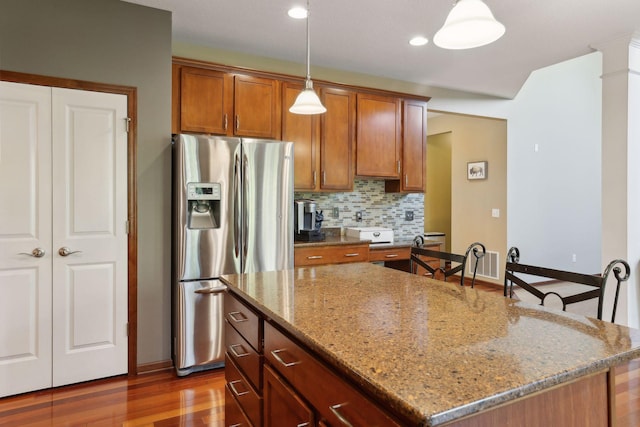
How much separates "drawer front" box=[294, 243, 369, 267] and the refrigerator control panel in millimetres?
895

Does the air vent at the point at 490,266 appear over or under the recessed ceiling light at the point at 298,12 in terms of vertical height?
under

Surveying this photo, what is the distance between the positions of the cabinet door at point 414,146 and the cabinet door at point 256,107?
1482mm

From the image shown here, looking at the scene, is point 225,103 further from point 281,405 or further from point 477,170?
point 477,170

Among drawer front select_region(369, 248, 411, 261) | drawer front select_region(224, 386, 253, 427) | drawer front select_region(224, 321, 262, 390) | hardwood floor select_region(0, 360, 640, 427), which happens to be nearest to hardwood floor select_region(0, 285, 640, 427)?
hardwood floor select_region(0, 360, 640, 427)

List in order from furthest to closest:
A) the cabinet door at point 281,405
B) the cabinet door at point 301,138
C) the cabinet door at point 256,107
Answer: the cabinet door at point 301,138, the cabinet door at point 256,107, the cabinet door at point 281,405

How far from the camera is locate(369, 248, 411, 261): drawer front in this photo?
13.2 feet

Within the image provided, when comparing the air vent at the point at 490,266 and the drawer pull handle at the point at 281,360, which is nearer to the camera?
the drawer pull handle at the point at 281,360

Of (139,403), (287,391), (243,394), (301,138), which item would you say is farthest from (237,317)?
(301,138)

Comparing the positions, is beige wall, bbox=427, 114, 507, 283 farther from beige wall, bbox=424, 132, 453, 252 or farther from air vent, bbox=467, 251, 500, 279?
beige wall, bbox=424, 132, 453, 252

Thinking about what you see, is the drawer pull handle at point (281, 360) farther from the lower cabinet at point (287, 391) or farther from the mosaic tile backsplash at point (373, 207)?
the mosaic tile backsplash at point (373, 207)

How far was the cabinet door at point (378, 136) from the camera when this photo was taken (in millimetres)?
4086

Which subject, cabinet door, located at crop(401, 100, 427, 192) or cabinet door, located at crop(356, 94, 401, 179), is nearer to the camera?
cabinet door, located at crop(356, 94, 401, 179)

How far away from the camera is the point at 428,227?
7625 millimetres

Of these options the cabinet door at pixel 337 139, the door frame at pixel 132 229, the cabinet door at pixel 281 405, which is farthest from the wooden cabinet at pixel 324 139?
the cabinet door at pixel 281 405
